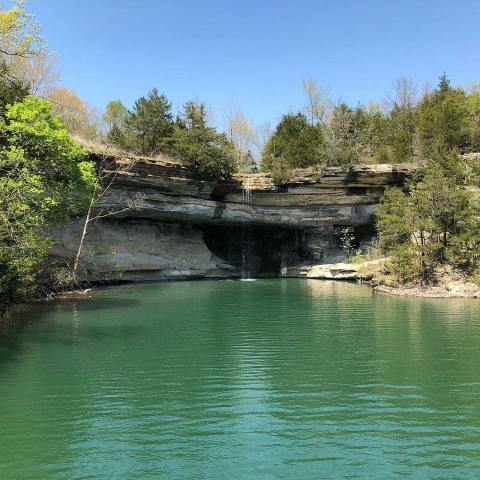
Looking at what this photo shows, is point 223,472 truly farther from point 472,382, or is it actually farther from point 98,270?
point 98,270

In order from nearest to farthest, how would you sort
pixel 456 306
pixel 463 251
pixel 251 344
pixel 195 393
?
1. pixel 195 393
2. pixel 251 344
3. pixel 456 306
4. pixel 463 251

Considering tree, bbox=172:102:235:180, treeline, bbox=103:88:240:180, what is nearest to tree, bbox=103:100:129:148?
treeline, bbox=103:88:240:180

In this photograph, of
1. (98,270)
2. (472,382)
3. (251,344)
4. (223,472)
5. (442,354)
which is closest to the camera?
(223,472)

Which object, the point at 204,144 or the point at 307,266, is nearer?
the point at 204,144

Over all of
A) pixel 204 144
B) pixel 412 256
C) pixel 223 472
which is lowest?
pixel 223 472

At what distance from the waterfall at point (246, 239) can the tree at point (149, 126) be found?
6.07 metres

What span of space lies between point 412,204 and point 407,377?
19.0 metres

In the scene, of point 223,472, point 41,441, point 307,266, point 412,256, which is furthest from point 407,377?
point 307,266

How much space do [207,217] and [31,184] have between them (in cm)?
1864

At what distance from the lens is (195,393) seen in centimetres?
862

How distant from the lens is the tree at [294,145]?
34.8 meters

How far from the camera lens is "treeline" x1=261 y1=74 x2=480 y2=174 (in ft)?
108

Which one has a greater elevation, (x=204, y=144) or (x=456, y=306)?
(x=204, y=144)

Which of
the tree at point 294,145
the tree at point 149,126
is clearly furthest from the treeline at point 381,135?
the tree at point 149,126
